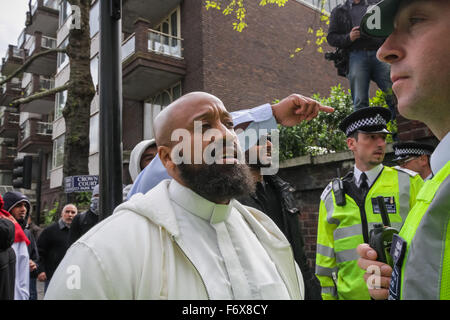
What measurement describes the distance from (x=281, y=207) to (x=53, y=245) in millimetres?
4957

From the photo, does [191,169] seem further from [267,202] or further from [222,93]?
[222,93]

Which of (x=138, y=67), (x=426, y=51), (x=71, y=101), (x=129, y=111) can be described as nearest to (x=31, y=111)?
(x=129, y=111)

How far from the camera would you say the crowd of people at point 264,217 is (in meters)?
1.03

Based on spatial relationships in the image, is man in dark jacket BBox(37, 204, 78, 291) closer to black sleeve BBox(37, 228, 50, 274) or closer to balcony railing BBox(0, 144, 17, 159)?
black sleeve BBox(37, 228, 50, 274)

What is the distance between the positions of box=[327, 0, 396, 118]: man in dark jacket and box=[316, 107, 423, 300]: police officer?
4.32 ft

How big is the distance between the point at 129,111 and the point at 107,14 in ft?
46.5

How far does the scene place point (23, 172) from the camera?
8.68 m

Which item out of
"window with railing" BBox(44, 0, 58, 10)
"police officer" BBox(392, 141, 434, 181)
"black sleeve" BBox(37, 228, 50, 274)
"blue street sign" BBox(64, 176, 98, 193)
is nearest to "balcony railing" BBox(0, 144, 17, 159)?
"window with railing" BBox(44, 0, 58, 10)

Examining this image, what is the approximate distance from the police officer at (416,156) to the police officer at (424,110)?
112 inches

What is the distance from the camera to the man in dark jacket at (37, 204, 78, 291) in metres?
6.05

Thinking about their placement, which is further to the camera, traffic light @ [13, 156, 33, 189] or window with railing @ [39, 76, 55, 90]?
window with railing @ [39, 76, 55, 90]

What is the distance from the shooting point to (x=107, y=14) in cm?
231

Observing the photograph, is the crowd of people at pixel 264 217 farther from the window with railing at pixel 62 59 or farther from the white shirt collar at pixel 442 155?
the window with railing at pixel 62 59
